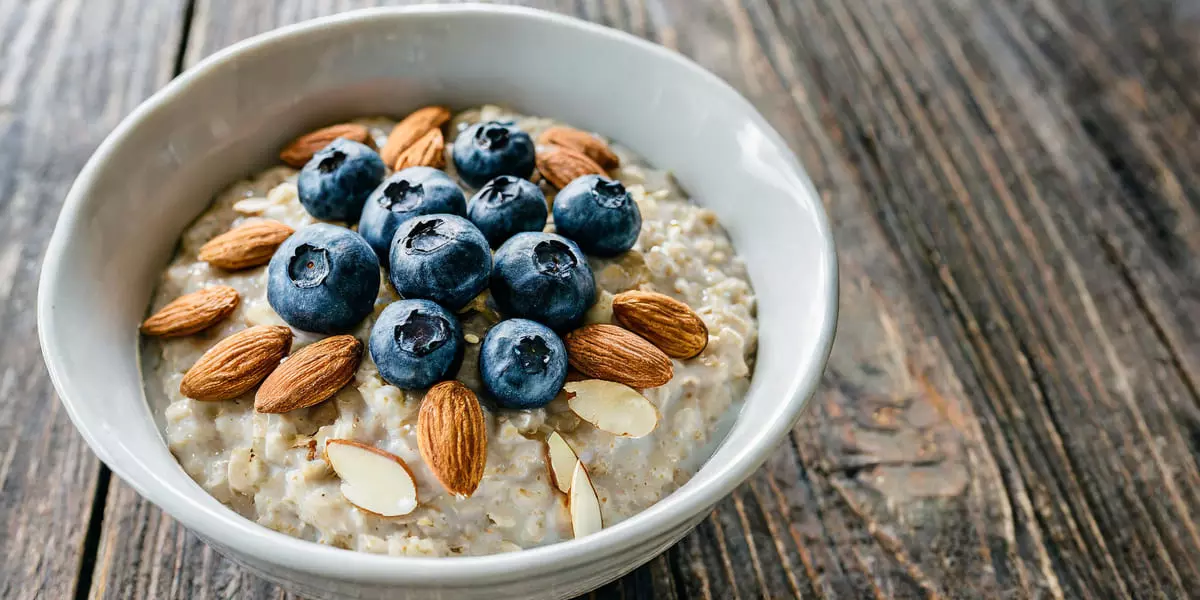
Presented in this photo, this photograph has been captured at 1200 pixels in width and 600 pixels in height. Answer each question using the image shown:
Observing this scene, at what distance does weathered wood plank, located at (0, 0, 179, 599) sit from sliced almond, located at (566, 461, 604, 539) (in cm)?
85

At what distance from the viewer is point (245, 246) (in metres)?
1.47

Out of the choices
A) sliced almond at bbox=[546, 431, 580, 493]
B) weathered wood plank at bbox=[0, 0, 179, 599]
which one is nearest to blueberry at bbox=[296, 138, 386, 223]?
sliced almond at bbox=[546, 431, 580, 493]

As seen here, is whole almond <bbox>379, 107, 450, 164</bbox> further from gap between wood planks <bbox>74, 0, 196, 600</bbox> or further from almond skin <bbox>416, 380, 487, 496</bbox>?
gap between wood planks <bbox>74, 0, 196, 600</bbox>

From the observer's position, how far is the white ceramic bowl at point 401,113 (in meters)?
1.11

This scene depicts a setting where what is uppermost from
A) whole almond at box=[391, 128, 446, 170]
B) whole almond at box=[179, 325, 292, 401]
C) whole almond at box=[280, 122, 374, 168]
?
whole almond at box=[391, 128, 446, 170]

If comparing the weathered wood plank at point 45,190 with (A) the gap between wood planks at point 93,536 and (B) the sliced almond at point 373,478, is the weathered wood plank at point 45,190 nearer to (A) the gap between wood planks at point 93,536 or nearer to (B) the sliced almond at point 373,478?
(A) the gap between wood planks at point 93,536

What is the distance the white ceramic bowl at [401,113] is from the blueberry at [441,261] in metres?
0.37

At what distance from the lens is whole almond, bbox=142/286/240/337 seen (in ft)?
4.61

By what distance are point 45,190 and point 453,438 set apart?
51.0 inches

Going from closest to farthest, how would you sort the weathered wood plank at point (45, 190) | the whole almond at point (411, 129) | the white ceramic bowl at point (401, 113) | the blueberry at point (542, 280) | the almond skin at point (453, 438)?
the white ceramic bowl at point (401, 113), the almond skin at point (453, 438), the blueberry at point (542, 280), the weathered wood plank at point (45, 190), the whole almond at point (411, 129)

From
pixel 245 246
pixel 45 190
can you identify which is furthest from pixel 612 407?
pixel 45 190

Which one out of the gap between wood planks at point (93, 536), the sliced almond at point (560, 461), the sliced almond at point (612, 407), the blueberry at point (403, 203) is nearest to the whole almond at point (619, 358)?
the sliced almond at point (612, 407)

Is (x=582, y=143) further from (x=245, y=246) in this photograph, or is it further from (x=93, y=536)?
(x=93, y=536)

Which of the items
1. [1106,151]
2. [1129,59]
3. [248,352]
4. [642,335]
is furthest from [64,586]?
[1129,59]
